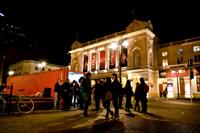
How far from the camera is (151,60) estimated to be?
37.5m

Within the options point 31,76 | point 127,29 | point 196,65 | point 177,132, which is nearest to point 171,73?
point 196,65

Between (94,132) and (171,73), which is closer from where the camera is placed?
(94,132)

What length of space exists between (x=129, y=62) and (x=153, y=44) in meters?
6.82

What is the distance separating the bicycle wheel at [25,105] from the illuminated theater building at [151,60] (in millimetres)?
23167

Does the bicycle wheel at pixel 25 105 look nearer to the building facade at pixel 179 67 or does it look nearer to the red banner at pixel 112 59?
the building facade at pixel 179 67

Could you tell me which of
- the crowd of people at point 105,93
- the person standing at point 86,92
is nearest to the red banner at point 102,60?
the crowd of people at point 105,93

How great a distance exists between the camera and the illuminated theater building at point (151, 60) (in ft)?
109

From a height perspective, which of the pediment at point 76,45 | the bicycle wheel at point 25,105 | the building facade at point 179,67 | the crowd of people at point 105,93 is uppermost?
the pediment at point 76,45

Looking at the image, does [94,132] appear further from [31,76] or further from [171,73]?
[171,73]

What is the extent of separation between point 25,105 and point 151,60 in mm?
31161

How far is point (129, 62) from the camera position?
38.1 metres

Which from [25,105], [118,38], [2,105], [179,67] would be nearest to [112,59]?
[118,38]

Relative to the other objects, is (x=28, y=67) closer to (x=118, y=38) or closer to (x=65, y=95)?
(x=118, y=38)

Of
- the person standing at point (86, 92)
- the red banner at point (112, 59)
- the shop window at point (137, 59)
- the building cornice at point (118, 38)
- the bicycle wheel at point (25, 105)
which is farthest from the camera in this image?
the red banner at point (112, 59)
